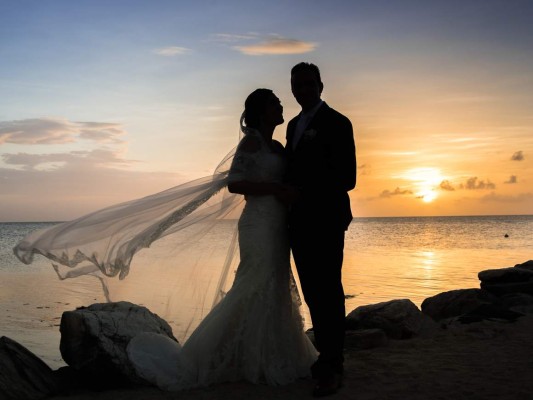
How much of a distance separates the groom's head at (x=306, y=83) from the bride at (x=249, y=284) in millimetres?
275

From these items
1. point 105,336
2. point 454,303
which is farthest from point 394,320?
point 105,336

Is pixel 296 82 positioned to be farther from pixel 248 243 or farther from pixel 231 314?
pixel 231 314

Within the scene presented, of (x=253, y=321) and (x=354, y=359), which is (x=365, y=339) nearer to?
(x=354, y=359)

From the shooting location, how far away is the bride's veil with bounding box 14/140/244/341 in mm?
5691

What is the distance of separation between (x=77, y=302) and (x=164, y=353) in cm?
806

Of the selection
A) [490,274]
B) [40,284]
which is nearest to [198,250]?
[490,274]

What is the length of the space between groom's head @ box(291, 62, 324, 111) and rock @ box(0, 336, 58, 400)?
3.68 metres

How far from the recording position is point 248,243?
215 inches

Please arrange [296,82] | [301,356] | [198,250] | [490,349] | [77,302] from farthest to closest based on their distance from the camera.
Answer: [77,302]
[490,349]
[198,250]
[301,356]
[296,82]

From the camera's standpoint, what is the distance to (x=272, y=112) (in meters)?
5.44

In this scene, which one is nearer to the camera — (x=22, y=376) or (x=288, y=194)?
(x=288, y=194)

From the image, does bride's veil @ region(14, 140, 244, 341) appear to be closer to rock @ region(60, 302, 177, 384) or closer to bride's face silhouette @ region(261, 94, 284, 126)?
rock @ region(60, 302, 177, 384)

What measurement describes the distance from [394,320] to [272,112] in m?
3.75

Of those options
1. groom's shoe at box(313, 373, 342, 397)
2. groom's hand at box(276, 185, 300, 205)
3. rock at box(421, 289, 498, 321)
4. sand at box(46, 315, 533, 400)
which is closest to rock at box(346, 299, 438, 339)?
sand at box(46, 315, 533, 400)
